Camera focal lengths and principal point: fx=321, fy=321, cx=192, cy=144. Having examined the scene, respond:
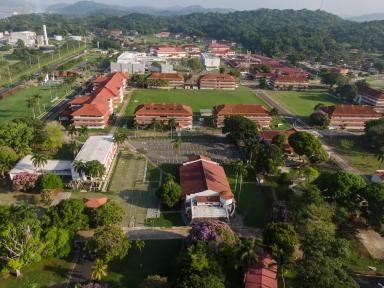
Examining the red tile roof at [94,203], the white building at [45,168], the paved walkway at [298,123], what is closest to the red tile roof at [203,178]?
the red tile roof at [94,203]

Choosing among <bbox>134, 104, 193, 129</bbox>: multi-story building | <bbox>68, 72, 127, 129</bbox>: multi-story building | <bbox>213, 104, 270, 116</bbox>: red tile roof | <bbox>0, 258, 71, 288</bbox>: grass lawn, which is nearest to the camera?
<bbox>0, 258, 71, 288</bbox>: grass lawn

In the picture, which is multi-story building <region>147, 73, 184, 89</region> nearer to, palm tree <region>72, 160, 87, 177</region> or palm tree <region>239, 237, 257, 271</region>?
palm tree <region>72, 160, 87, 177</region>

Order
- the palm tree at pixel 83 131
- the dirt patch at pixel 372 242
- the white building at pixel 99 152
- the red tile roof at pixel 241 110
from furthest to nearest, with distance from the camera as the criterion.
A: the red tile roof at pixel 241 110 → the palm tree at pixel 83 131 → the white building at pixel 99 152 → the dirt patch at pixel 372 242

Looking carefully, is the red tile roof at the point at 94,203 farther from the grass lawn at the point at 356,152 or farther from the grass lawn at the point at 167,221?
the grass lawn at the point at 356,152

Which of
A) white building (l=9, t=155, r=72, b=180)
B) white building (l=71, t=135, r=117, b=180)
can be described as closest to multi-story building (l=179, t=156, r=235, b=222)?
white building (l=71, t=135, r=117, b=180)

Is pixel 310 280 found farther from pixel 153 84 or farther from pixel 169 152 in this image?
pixel 153 84

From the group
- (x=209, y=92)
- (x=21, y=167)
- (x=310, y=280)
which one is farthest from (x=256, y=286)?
(x=209, y=92)
